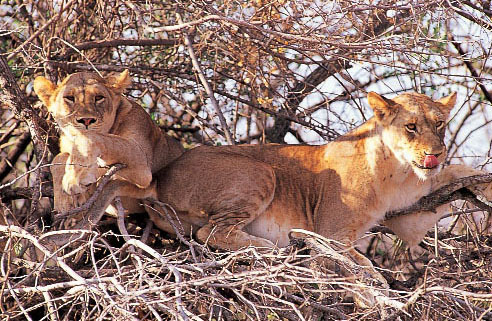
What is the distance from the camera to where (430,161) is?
4695 millimetres

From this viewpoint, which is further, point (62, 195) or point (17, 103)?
point (17, 103)

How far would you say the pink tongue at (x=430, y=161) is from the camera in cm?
470

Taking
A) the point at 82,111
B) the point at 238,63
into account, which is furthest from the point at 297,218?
the point at 82,111

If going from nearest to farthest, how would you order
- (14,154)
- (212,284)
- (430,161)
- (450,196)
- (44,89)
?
(212,284) < (430,161) < (450,196) < (44,89) < (14,154)

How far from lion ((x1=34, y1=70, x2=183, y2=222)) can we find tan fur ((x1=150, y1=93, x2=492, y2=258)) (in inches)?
12.7

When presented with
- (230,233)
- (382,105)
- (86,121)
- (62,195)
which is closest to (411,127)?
(382,105)

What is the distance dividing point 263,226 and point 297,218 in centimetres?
25

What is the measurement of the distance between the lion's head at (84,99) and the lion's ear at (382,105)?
1626 mm

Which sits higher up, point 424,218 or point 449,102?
point 449,102

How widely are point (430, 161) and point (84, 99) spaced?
7.20ft

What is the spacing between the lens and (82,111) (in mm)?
4703

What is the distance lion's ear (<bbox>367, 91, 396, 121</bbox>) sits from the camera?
4.99m

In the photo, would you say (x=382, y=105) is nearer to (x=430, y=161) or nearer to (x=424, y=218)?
(x=430, y=161)

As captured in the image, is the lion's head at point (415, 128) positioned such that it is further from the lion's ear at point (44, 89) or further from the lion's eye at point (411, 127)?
the lion's ear at point (44, 89)
